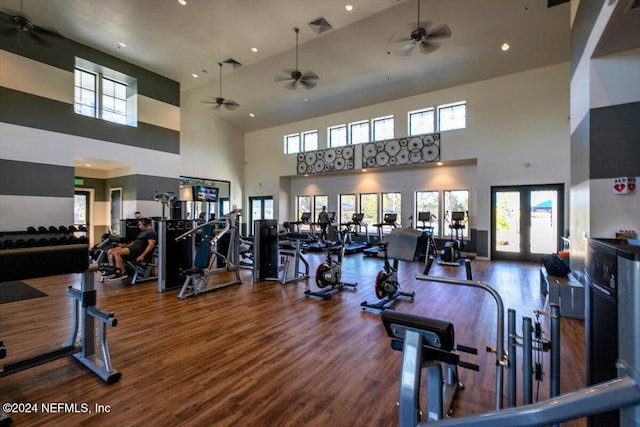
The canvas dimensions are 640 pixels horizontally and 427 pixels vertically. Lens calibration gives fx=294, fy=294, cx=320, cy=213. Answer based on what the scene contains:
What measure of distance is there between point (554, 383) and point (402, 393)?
1158 mm

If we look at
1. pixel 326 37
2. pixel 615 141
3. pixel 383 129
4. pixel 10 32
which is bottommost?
pixel 615 141

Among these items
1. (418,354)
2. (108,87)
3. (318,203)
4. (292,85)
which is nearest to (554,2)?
(292,85)

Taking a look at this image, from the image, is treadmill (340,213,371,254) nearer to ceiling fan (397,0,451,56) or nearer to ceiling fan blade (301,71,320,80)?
ceiling fan blade (301,71,320,80)

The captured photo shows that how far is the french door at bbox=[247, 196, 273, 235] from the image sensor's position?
13711mm

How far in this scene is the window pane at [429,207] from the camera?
32.9ft

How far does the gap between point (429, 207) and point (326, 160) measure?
4.34 m

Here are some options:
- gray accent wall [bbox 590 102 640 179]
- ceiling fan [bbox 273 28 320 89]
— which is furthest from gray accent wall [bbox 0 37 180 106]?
gray accent wall [bbox 590 102 640 179]

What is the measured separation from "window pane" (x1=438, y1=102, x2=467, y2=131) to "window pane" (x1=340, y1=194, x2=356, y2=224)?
4.19 meters

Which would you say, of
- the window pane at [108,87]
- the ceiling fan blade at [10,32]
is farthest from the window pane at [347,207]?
the ceiling fan blade at [10,32]

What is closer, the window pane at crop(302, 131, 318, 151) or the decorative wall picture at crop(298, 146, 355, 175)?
the decorative wall picture at crop(298, 146, 355, 175)

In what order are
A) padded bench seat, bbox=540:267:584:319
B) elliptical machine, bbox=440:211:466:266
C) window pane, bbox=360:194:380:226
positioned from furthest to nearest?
window pane, bbox=360:194:380:226
elliptical machine, bbox=440:211:466:266
padded bench seat, bbox=540:267:584:319

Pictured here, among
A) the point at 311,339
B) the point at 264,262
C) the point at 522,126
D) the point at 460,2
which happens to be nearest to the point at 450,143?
the point at 522,126

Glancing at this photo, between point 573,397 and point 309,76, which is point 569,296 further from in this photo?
point 309,76

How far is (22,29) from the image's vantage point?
5.48 metres
